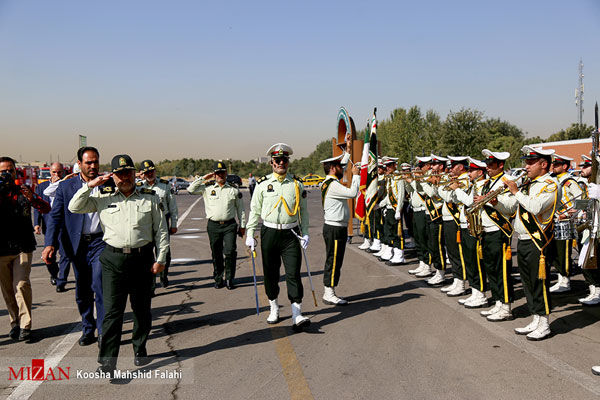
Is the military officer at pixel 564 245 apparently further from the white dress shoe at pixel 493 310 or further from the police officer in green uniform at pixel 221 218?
the police officer in green uniform at pixel 221 218

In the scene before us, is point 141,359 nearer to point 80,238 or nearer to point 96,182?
point 80,238

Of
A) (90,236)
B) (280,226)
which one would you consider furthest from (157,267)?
(280,226)

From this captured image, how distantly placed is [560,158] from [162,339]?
7.32 meters

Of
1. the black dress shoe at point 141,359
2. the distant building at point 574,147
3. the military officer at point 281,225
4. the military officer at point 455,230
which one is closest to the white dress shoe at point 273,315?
the military officer at point 281,225

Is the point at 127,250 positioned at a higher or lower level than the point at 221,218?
higher

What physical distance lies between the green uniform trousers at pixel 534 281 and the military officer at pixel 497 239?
0.56m

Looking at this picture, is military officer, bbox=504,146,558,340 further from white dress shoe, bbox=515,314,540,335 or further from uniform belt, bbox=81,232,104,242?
uniform belt, bbox=81,232,104,242

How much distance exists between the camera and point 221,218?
29.1 ft

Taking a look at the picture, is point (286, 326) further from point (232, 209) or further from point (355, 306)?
point (232, 209)

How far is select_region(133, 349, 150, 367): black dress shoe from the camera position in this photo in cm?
502

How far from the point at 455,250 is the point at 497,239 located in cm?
134

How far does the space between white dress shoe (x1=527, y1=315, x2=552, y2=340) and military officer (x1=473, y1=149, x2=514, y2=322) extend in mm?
708

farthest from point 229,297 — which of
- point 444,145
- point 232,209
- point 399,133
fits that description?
point 399,133

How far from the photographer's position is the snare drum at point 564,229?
20.4ft
